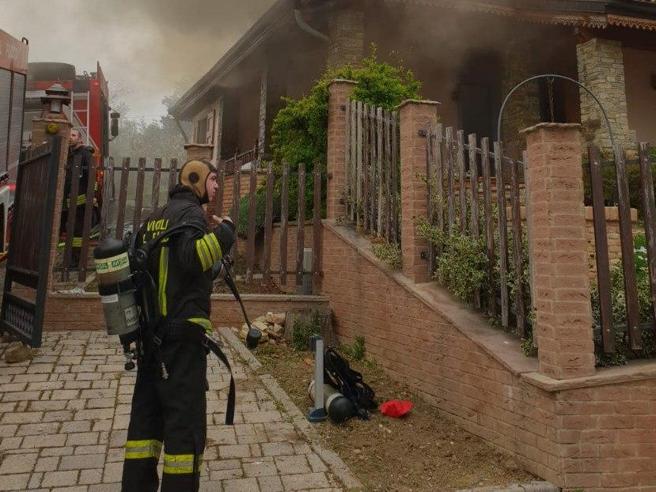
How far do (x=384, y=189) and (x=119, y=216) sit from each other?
3320mm

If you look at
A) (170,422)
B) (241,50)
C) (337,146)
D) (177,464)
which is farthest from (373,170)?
(241,50)

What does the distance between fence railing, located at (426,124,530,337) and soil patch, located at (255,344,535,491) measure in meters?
0.90

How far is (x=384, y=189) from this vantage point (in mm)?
5488

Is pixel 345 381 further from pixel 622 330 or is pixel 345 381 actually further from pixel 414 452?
pixel 622 330

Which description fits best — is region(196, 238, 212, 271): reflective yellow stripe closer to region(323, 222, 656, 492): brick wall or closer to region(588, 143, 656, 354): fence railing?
region(323, 222, 656, 492): brick wall

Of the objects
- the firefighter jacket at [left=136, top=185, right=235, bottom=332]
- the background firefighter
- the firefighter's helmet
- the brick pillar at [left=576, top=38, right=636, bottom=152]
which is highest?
the brick pillar at [left=576, top=38, right=636, bottom=152]

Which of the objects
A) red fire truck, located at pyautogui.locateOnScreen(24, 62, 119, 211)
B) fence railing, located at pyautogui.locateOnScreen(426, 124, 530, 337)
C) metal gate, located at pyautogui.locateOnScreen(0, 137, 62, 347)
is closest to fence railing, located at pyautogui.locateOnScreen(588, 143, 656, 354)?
fence railing, located at pyautogui.locateOnScreen(426, 124, 530, 337)

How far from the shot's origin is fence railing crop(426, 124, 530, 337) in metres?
3.44

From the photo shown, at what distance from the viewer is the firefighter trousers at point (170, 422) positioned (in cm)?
222

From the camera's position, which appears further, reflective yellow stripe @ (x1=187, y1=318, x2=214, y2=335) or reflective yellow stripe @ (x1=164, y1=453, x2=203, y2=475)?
reflective yellow stripe @ (x1=187, y1=318, x2=214, y2=335)

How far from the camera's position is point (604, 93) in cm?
933

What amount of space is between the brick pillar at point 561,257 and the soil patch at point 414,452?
75cm

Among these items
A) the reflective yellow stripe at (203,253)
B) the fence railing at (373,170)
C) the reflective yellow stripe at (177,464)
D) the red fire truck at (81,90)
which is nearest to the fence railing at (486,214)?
the fence railing at (373,170)

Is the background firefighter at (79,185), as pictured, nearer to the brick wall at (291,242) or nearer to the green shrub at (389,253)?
the brick wall at (291,242)
